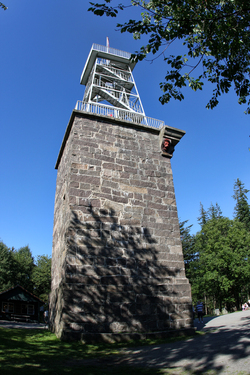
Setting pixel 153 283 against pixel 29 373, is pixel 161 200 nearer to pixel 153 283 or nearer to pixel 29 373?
pixel 153 283

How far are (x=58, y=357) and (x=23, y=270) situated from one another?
35057mm

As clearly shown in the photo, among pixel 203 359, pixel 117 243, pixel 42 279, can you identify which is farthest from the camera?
pixel 42 279

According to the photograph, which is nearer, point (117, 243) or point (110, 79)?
point (117, 243)

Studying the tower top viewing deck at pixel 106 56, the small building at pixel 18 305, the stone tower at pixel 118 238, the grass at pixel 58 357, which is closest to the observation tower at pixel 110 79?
the tower top viewing deck at pixel 106 56

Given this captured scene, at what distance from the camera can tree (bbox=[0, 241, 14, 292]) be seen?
1237 inches

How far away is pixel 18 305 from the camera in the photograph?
2383 cm

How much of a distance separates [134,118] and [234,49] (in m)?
5.50

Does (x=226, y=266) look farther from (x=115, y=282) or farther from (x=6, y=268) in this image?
(x=6, y=268)

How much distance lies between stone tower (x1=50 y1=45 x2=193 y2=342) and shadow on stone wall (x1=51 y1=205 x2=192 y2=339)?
0.07 feet

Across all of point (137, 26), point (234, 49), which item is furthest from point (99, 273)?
point (234, 49)

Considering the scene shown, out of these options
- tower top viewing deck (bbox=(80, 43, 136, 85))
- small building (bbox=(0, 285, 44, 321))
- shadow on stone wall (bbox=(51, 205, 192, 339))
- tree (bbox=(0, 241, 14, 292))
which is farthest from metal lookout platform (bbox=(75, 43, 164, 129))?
tree (bbox=(0, 241, 14, 292))

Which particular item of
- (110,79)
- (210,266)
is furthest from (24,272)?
(110,79)

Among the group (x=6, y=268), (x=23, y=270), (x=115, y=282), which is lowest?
(x=115, y=282)

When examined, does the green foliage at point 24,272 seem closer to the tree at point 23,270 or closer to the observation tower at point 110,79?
the tree at point 23,270
